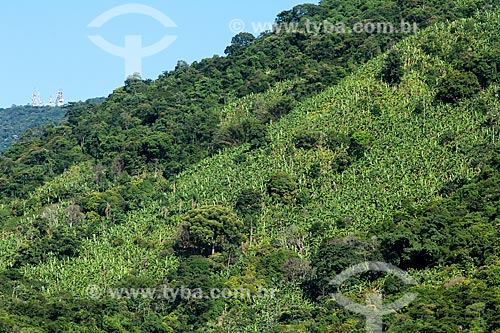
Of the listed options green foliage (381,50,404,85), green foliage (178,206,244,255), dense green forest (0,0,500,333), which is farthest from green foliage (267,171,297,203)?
green foliage (381,50,404,85)

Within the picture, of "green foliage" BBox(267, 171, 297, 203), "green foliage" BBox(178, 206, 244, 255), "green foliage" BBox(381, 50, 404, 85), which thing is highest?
"green foliage" BBox(381, 50, 404, 85)

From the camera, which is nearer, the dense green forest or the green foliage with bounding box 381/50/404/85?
the dense green forest

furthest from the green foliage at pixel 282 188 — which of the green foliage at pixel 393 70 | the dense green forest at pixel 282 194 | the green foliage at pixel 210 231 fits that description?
the green foliage at pixel 393 70

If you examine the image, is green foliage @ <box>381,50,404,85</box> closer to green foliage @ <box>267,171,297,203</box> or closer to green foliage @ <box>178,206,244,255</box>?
green foliage @ <box>267,171,297,203</box>

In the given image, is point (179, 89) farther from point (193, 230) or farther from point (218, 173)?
point (193, 230)

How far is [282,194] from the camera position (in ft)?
335

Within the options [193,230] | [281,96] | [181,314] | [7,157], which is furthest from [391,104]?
[7,157]

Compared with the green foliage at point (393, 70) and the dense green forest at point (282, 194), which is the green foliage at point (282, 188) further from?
the green foliage at point (393, 70)

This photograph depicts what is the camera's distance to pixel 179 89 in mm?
148500

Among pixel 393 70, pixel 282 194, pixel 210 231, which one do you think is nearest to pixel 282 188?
pixel 282 194

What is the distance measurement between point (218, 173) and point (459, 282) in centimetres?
4050

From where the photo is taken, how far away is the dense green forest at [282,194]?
83.4m

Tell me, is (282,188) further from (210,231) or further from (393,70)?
(393,70)

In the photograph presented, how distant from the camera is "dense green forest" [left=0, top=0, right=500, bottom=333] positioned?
83.4 meters
